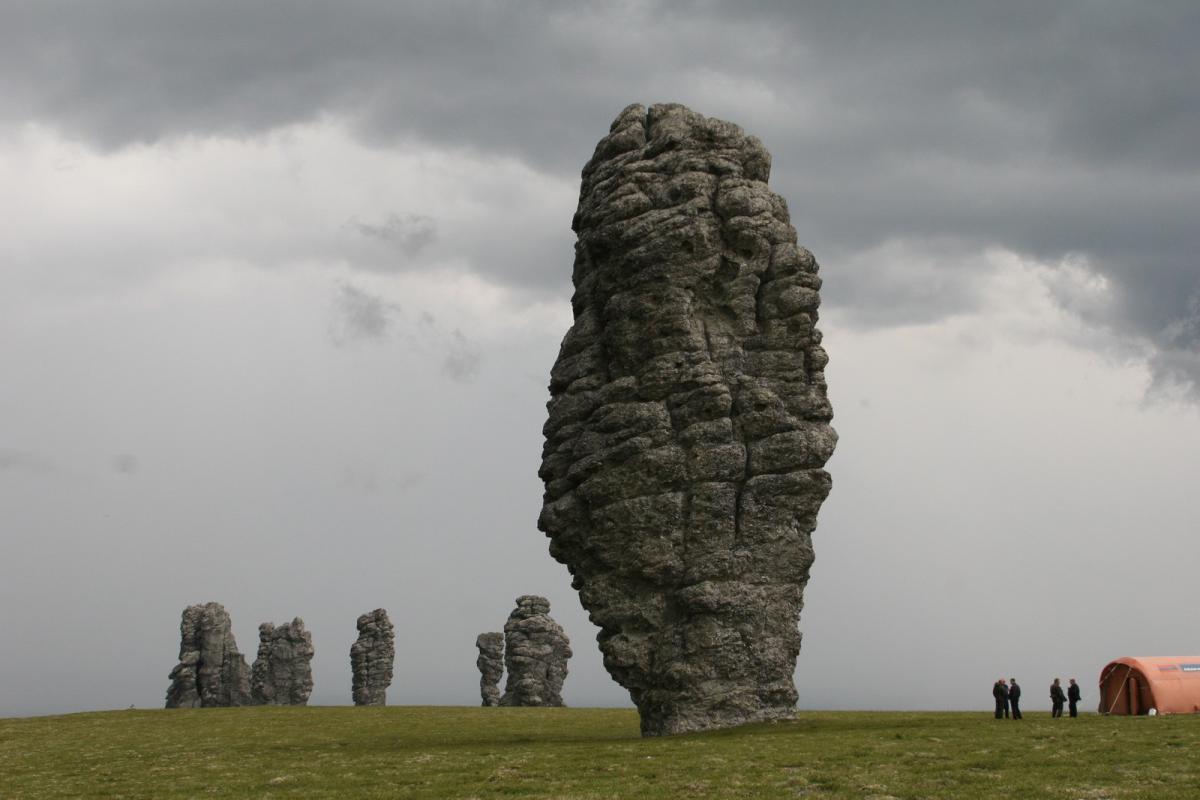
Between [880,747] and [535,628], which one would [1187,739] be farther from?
[535,628]

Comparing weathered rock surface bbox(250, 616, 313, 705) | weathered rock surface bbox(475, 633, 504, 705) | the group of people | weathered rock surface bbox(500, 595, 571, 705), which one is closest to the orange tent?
the group of people

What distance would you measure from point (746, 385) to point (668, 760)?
2070 cm

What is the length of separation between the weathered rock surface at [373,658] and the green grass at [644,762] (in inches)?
1928

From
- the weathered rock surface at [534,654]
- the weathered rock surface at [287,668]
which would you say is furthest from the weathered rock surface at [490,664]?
the weathered rock surface at [287,668]

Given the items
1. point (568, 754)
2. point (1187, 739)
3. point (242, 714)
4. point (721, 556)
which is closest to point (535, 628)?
point (242, 714)

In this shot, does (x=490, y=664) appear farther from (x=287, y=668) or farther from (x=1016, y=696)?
(x=1016, y=696)

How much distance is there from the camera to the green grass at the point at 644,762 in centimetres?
3047

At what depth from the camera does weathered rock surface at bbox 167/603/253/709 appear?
105 metres

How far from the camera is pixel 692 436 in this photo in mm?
52094

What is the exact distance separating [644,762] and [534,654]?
2520 inches

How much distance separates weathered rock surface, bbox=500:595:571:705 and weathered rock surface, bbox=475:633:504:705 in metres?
6.04

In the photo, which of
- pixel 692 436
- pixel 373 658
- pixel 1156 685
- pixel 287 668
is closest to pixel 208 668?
pixel 287 668

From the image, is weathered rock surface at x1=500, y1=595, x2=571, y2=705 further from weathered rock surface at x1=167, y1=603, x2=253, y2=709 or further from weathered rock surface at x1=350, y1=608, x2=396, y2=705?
weathered rock surface at x1=167, y1=603, x2=253, y2=709

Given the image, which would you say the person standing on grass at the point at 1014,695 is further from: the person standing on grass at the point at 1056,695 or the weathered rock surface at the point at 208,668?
the weathered rock surface at the point at 208,668
